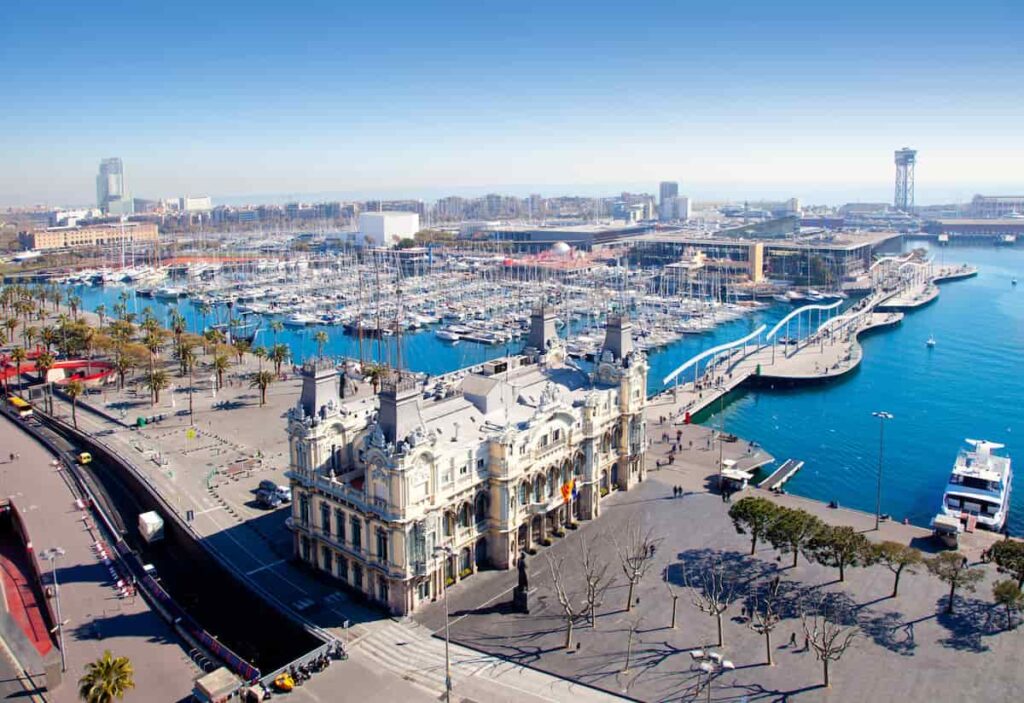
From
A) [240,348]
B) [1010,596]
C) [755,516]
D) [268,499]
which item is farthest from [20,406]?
[1010,596]

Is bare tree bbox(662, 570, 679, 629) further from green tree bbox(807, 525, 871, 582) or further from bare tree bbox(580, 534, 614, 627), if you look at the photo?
green tree bbox(807, 525, 871, 582)

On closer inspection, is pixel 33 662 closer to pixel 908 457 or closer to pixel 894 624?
pixel 894 624

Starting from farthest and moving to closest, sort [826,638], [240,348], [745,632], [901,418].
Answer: [240,348]
[901,418]
[745,632]
[826,638]

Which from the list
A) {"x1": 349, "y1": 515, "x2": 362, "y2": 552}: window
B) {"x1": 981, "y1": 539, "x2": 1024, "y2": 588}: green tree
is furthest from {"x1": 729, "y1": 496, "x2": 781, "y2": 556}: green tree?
{"x1": 349, "y1": 515, "x2": 362, "y2": 552}: window

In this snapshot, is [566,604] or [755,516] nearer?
[566,604]

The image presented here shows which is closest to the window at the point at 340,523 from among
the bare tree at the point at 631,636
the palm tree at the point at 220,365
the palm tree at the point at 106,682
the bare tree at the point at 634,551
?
the palm tree at the point at 106,682

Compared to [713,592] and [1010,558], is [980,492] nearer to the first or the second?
[1010,558]
